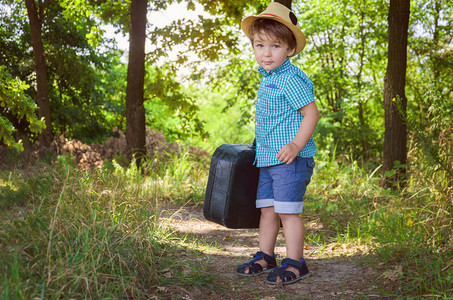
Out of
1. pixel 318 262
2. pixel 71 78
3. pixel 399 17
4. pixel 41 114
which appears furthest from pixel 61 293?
pixel 71 78

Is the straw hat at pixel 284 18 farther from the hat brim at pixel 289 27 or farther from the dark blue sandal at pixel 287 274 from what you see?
the dark blue sandal at pixel 287 274

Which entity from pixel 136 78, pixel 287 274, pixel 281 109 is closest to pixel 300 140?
pixel 281 109

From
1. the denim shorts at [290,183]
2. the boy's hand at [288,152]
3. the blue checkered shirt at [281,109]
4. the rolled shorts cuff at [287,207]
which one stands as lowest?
the rolled shorts cuff at [287,207]

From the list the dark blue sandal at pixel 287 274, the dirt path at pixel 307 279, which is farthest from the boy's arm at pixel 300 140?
the dirt path at pixel 307 279

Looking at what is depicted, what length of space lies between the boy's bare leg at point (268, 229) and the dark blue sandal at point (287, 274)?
210 millimetres

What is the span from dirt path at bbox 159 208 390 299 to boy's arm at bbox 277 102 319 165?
90cm

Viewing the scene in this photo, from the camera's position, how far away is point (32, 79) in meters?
10.3

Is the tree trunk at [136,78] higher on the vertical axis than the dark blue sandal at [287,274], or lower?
higher

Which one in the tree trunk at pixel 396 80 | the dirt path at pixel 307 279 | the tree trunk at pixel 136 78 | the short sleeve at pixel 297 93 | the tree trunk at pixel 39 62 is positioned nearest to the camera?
the dirt path at pixel 307 279

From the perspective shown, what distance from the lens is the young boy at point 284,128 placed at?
325cm

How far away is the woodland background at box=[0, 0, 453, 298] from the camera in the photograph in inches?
129

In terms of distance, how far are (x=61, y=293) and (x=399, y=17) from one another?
5.69 meters

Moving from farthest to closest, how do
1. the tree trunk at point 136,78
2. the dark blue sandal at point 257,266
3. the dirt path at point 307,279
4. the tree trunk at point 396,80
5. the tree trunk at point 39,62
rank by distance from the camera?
the tree trunk at point 39,62
the tree trunk at point 136,78
the tree trunk at point 396,80
the dark blue sandal at point 257,266
the dirt path at point 307,279

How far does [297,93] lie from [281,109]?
0.17 metres
